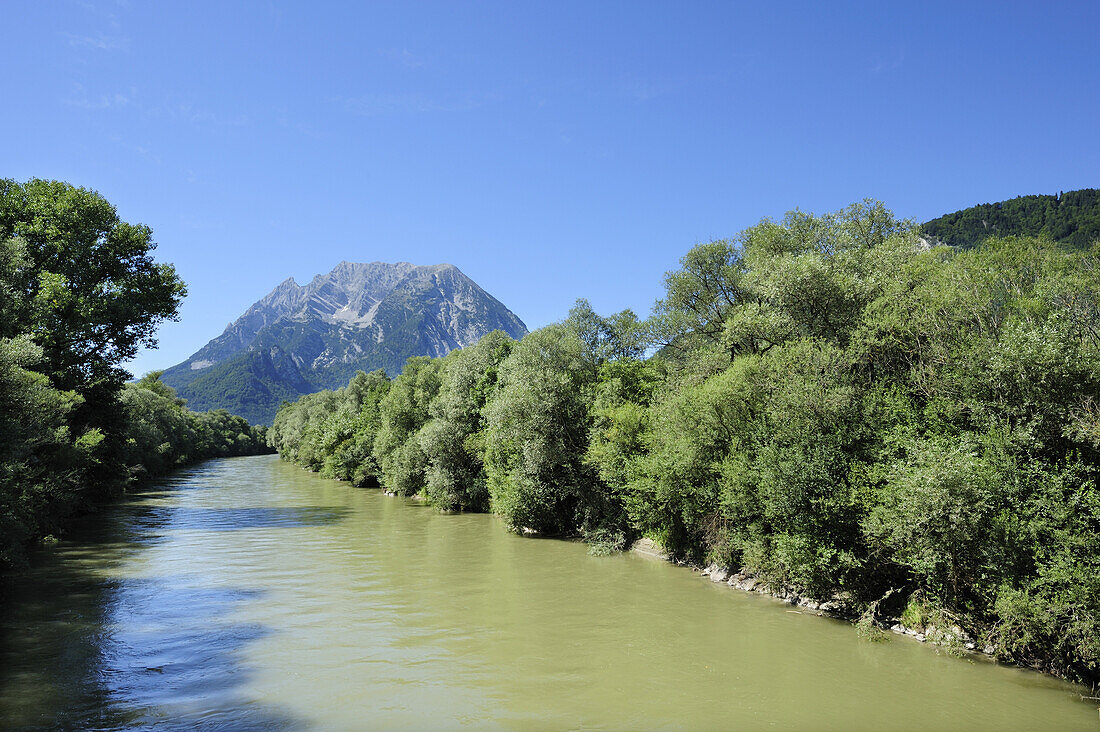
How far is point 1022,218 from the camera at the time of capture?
85438mm

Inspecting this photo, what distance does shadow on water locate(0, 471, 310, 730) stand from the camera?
12711 mm

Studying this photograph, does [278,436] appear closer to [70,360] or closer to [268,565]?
[70,360]

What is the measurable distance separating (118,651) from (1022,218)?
363 feet

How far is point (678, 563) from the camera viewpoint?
29.3 meters

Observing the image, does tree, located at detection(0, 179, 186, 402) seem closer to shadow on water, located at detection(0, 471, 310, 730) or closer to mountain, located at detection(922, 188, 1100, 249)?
shadow on water, located at detection(0, 471, 310, 730)

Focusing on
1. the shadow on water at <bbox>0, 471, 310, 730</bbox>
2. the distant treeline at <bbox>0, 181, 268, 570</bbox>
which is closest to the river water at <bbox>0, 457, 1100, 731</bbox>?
the shadow on water at <bbox>0, 471, 310, 730</bbox>

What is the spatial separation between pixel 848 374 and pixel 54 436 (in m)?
35.5

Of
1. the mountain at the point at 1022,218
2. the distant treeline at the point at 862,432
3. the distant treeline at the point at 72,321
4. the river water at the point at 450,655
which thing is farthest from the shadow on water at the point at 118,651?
the mountain at the point at 1022,218

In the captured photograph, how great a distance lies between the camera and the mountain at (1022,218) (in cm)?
6794

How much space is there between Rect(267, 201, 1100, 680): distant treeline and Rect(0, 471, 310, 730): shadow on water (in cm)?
1706

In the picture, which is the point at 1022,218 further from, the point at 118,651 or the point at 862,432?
the point at 118,651

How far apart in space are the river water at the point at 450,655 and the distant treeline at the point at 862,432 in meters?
2.10

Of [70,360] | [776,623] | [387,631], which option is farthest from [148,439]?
[776,623]

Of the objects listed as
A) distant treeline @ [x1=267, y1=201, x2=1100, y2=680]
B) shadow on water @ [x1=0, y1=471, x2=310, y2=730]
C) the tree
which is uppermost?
the tree
